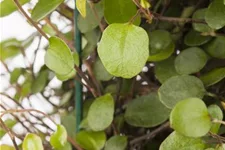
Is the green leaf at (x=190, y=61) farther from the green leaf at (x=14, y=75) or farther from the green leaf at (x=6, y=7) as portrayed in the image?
the green leaf at (x=14, y=75)

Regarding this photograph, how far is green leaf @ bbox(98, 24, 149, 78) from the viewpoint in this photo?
37 cm

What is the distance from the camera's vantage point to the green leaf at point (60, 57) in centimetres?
44

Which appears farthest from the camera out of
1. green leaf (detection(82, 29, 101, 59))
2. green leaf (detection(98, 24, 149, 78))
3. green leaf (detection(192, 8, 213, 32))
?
green leaf (detection(82, 29, 101, 59))

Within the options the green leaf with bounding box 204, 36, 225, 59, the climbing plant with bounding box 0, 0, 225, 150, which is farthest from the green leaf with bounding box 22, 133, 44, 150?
the green leaf with bounding box 204, 36, 225, 59

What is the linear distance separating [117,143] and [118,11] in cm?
16

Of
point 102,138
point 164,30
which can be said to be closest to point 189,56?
point 164,30

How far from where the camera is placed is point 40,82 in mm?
651

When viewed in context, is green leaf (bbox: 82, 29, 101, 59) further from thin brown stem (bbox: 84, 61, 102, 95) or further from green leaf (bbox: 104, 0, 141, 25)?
green leaf (bbox: 104, 0, 141, 25)

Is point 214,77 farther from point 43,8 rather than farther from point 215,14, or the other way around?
point 43,8

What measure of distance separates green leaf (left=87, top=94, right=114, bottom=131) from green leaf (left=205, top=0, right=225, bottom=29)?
0.49 ft

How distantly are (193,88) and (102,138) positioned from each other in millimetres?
149

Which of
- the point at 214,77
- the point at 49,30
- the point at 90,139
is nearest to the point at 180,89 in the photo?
the point at 214,77

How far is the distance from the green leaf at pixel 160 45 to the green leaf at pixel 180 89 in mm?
48

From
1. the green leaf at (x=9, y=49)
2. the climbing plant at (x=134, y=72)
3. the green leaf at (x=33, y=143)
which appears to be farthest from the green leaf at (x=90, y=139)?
the green leaf at (x=9, y=49)
